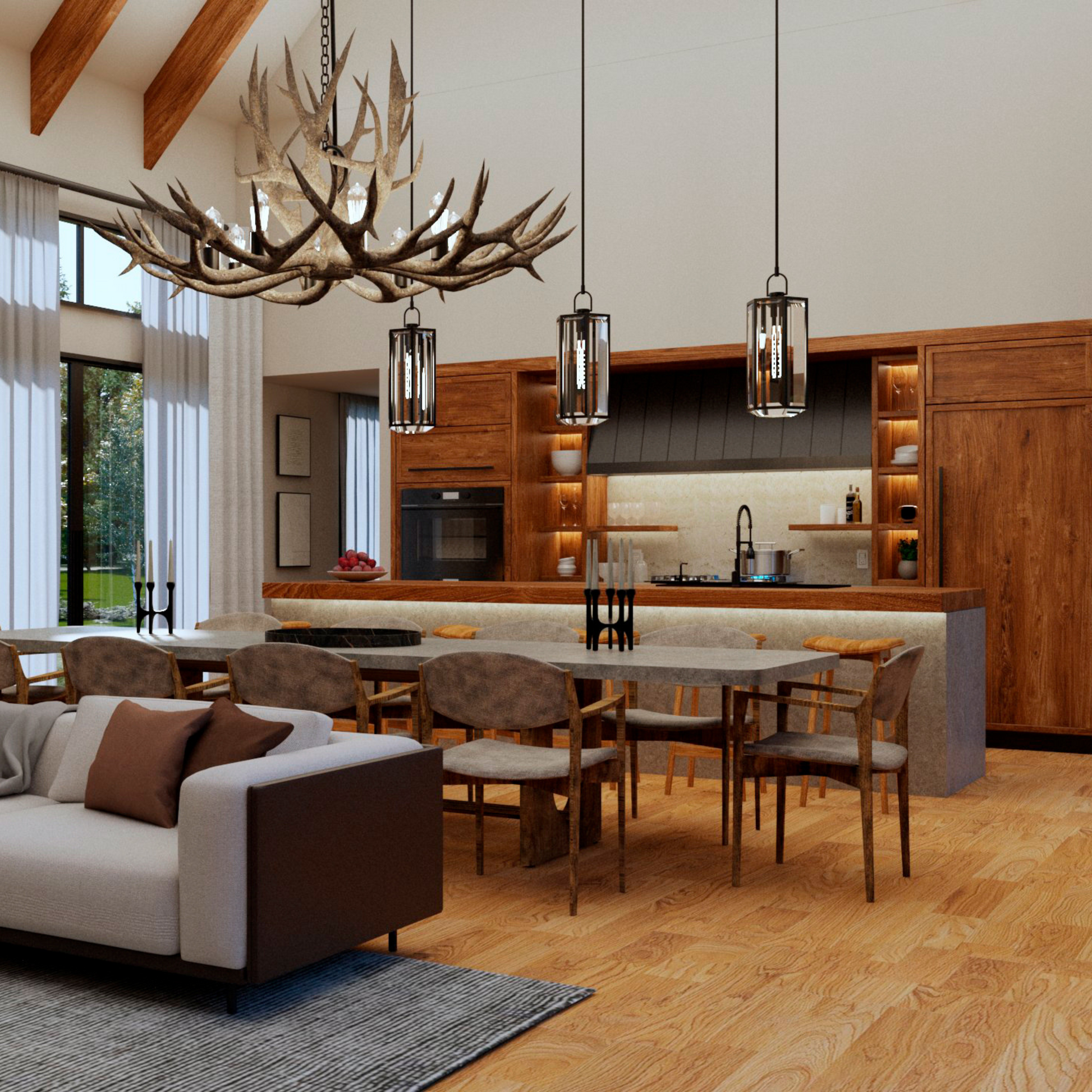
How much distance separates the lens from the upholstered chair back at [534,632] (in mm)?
5234

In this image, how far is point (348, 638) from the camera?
190 inches

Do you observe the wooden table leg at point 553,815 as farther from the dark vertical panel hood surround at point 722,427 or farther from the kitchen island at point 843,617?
the dark vertical panel hood surround at point 722,427

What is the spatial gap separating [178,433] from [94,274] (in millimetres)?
1157

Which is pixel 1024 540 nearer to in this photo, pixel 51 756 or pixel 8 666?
pixel 8 666

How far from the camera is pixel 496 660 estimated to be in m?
3.84

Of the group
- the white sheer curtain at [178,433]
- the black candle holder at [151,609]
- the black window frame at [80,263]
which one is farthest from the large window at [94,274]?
the black candle holder at [151,609]

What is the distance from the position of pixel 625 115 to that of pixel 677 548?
9.12 ft

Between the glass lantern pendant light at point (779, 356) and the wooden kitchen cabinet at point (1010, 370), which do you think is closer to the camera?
the glass lantern pendant light at point (779, 356)

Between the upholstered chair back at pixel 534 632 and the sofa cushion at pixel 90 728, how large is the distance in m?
1.67

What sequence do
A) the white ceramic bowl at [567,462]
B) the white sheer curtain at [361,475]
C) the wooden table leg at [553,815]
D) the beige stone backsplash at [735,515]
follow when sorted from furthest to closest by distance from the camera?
1. the white sheer curtain at [361,475]
2. the white ceramic bowl at [567,462]
3. the beige stone backsplash at [735,515]
4. the wooden table leg at [553,815]

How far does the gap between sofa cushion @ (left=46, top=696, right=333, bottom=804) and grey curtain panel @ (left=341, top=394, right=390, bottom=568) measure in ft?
21.3

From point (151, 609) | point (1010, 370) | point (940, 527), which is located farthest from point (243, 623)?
point (1010, 370)

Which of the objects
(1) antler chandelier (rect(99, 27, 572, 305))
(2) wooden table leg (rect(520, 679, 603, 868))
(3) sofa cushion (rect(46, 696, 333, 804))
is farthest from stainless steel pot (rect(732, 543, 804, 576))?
(3) sofa cushion (rect(46, 696, 333, 804))

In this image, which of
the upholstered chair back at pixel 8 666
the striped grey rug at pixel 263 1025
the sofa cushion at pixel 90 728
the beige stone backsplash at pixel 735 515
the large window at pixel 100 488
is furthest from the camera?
the large window at pixel 100 488
